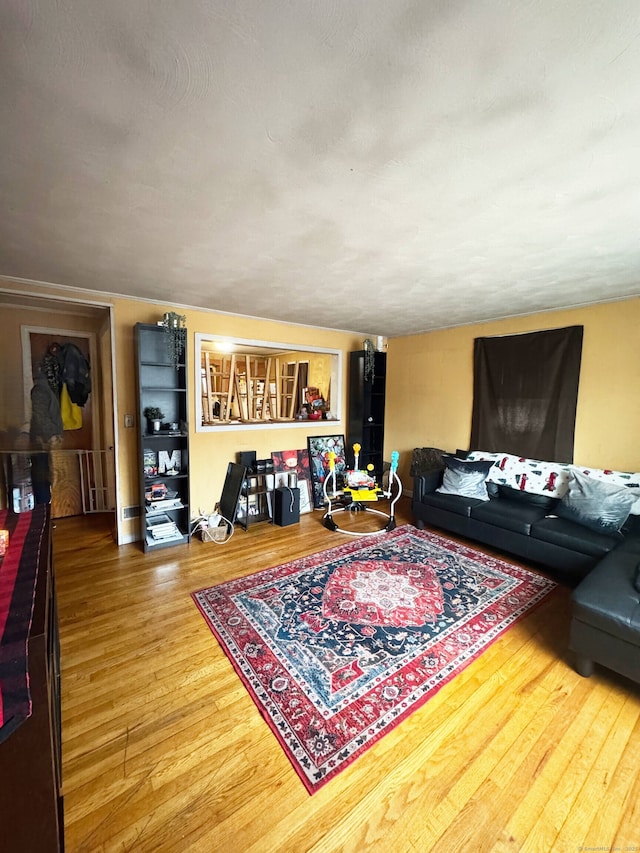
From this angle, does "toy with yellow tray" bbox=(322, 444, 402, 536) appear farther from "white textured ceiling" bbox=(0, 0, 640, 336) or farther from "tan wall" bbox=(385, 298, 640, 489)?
"white textured ceiling" bbox=(0, 0, 640, 336)

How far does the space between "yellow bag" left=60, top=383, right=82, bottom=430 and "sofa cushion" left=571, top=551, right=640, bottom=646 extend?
16.6 ft

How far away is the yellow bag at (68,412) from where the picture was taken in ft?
13.3

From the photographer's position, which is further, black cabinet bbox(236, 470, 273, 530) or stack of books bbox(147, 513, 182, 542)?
black cabinet bbox(236, 470, 273, 530)

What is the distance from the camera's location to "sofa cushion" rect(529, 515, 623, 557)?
269 centimetres

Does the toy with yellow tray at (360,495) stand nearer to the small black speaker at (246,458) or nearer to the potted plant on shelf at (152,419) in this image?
the small black speaker at (246,458)

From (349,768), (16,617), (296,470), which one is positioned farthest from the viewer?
(296,470)

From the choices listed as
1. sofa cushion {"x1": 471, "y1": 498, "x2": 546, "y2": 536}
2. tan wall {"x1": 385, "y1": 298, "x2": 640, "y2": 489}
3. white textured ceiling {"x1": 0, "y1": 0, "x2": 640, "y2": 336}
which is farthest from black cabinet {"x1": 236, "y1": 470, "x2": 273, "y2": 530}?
white textured ceiling {"x1": 0, "y1": 0, "x2": 640, "y2": 336}

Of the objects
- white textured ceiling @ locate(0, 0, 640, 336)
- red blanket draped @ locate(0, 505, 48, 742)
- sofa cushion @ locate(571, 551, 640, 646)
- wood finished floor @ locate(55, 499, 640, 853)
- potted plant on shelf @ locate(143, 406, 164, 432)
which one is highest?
white textured ceiling @ locate(0, 0, 640, 336)

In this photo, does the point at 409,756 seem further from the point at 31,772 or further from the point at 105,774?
the point at 31,772

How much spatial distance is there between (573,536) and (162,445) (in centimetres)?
391

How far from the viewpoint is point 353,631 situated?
2.27m

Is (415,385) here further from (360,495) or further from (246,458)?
(246,458)

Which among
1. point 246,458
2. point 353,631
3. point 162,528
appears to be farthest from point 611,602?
point 162,528

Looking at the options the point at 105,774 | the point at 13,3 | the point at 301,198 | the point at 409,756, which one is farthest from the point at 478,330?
the point at 105,774
